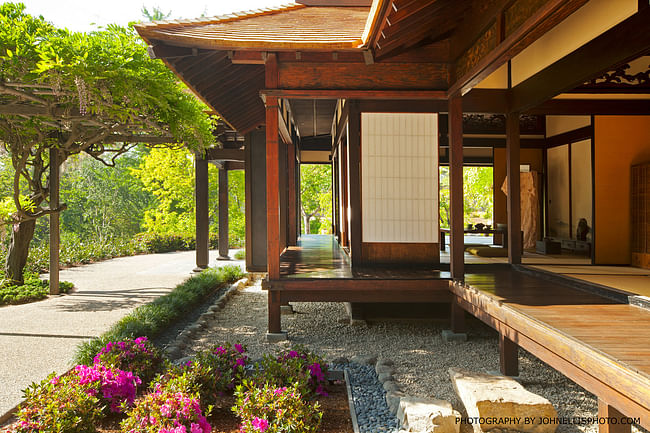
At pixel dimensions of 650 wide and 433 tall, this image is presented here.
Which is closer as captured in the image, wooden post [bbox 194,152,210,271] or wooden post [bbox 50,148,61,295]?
wooden post [bbox 50,148,61,295]

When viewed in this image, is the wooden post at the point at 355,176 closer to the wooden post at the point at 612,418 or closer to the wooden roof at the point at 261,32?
the wooden roof at the point at 261,32

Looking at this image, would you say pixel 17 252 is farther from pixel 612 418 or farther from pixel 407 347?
pixel 612 418

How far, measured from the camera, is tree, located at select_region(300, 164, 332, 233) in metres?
20.4

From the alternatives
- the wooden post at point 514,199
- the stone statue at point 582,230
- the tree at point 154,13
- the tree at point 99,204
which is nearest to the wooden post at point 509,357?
the wooden post at point 514,199

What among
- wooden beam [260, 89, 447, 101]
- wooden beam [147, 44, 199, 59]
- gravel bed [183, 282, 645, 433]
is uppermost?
wooden beam [147, 44, 199, 59]

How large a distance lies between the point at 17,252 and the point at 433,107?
23.7ft

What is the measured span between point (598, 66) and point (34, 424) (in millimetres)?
5013

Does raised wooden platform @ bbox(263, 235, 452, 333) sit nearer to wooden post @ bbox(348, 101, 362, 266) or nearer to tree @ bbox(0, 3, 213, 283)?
wooden post @ bbox(348, 101, 362, 266)

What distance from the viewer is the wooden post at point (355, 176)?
5.67 metres

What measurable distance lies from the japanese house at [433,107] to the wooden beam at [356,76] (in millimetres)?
11

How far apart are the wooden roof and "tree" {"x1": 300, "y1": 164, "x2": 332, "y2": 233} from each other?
14.5 metres

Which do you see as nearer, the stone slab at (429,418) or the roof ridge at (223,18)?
the stone slab at (429,418)

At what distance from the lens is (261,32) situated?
4.69 m

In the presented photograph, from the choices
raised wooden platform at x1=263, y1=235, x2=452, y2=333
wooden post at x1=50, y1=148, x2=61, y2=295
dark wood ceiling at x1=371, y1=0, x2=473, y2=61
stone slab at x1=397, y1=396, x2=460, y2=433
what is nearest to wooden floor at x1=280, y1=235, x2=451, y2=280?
raised wooden platform at x1=263, y1=235, x2=452, y2=333
